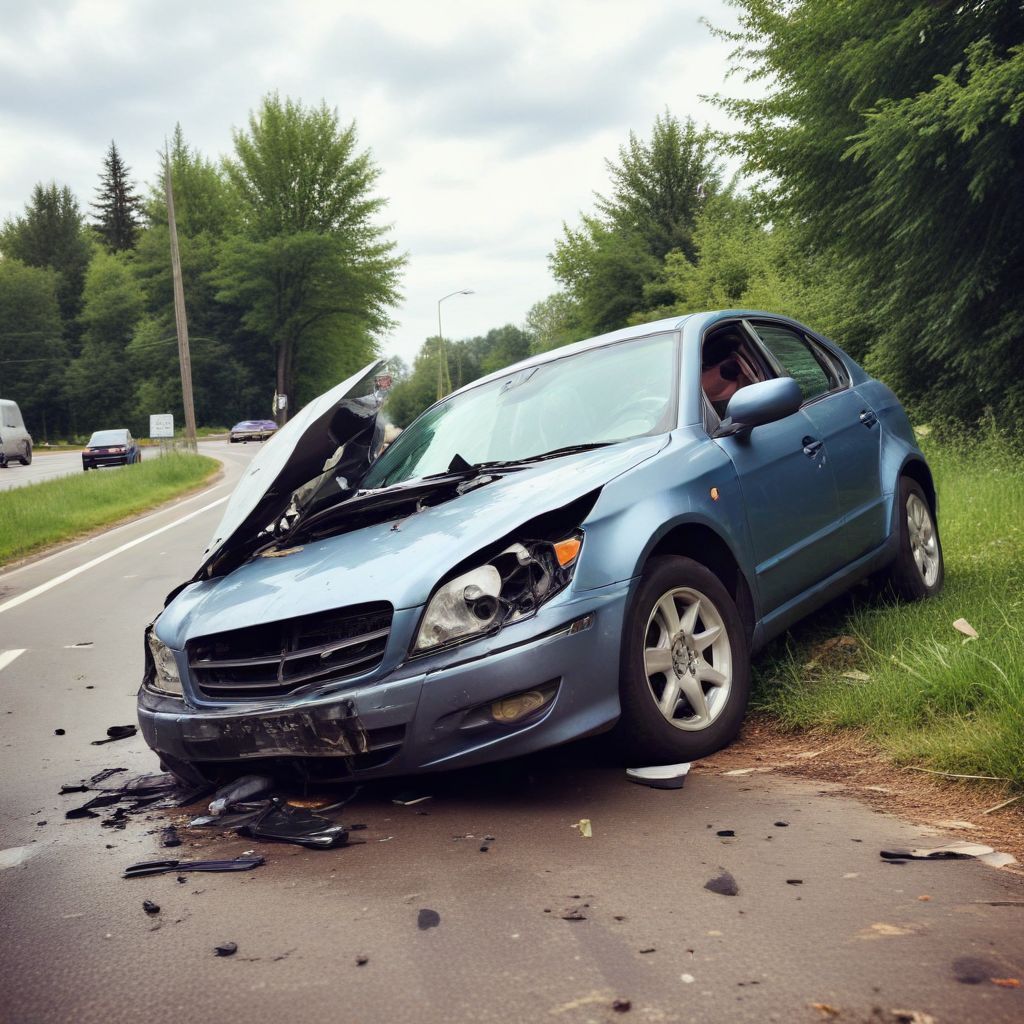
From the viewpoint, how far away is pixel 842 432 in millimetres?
5398

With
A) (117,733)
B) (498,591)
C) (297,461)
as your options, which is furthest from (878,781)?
(117,733)

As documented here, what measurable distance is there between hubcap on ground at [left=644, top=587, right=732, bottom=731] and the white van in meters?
35.6

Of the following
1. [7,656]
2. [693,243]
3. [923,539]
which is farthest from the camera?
[693,243]

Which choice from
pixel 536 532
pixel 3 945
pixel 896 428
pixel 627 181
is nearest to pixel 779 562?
pixel 536 532

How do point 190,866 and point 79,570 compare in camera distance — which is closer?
point 190,866

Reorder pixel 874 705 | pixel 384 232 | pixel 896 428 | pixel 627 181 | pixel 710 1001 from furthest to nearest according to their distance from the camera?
pixel 384 232
pixel 627 181
pixel 896 428
pixel 874 705
pixel 710 1001

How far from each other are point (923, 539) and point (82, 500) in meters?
17.5

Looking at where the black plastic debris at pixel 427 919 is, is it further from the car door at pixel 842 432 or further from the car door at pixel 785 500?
the car door at pixel 842 432

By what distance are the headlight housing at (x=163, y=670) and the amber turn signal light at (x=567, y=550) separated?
1.40 metres

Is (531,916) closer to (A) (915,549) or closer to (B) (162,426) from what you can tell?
(A) (915,549)

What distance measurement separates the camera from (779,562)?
15.0 feet

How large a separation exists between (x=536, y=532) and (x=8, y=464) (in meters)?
38.4

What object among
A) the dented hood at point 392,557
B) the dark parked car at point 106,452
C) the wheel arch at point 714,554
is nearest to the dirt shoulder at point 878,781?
the wheel arch at point 714,554

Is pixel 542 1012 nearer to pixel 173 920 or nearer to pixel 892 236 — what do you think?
pixel 173 920
